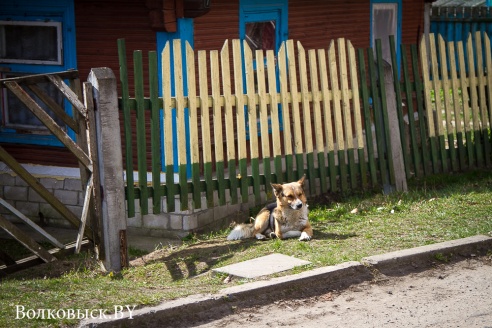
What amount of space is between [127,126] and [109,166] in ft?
1.53

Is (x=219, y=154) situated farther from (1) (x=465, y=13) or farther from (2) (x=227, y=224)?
(1) (x=465, y=13)

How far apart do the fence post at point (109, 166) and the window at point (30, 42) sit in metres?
2.83

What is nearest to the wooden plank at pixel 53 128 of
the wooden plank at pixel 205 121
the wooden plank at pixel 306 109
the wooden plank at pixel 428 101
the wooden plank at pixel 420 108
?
the wooden plank at pixel 205 121

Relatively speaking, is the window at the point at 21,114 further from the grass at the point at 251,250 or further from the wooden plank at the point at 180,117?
the wooden plank at the point at 180,117

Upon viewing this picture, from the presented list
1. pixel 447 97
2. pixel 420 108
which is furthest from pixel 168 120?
pixel 447 97

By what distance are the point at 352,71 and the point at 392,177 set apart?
1.52m

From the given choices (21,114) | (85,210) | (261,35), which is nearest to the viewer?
(85,210)

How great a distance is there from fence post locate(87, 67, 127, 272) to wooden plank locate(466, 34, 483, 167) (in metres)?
5.70

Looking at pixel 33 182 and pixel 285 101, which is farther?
pixel 285 101

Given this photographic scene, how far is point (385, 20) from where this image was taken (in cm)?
1499

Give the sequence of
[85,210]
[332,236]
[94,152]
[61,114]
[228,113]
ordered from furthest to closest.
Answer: [228,113]
[61,114]
[332,236]
[94,152]
[85,210]

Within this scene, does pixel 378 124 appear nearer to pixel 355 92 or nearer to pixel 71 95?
pixel 355 92

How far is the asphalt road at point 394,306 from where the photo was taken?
6469 mm

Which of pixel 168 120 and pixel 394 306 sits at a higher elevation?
pixel 168 120
